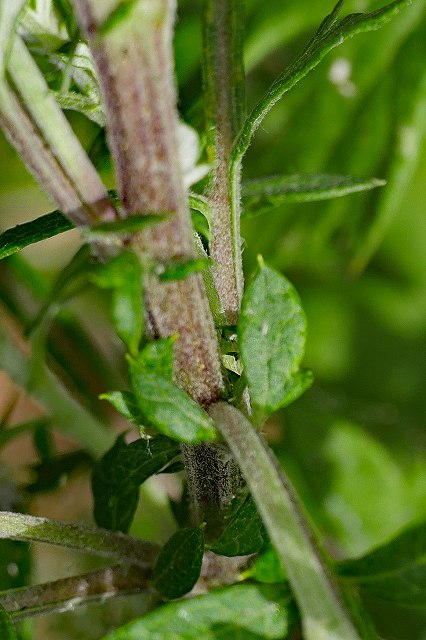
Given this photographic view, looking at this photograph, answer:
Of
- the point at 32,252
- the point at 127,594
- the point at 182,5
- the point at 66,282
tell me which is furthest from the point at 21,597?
the point at 32,252

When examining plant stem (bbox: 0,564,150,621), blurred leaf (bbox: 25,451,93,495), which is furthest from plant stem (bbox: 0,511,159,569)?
blurred leaf (bbox: 25,451,93,495)

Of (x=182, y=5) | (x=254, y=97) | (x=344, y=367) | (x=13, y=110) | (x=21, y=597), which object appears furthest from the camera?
(x=344, y=367)

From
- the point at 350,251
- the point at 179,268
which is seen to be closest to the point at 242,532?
the point at 179,268

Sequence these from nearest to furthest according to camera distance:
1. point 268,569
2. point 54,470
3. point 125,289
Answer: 1. point 125,289
2. point 268,569
3. point 54,470

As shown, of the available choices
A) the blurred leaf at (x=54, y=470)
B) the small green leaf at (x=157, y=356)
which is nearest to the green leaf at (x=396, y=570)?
the small green leaf at (x=157, y=356)

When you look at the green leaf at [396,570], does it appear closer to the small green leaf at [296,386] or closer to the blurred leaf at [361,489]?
the small green leaf at [296,386]

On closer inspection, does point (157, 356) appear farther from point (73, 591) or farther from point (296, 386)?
point (73, 591)

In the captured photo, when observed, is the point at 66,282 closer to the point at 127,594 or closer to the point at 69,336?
the point at 127,594

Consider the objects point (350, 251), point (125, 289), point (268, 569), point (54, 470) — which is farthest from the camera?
point (350, 251)
